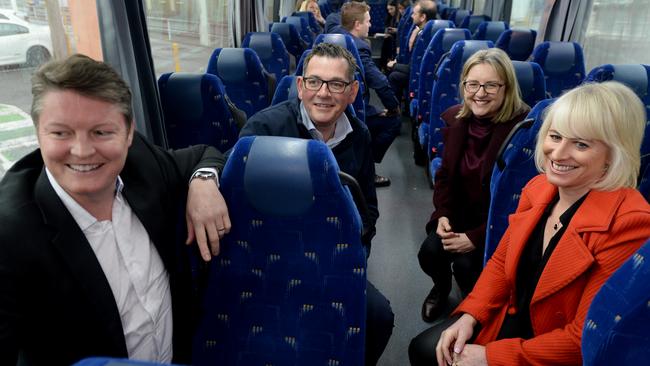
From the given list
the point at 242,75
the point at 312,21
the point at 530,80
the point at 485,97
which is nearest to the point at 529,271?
the point at 485,97

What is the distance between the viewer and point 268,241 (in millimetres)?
1243

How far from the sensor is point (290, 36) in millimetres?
5508

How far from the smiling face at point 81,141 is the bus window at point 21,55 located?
2.47 feet

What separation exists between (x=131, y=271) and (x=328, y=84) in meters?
1.00

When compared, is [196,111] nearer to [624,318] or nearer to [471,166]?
[471,166]

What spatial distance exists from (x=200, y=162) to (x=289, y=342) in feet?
1.89

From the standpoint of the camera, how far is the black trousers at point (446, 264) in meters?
2.08

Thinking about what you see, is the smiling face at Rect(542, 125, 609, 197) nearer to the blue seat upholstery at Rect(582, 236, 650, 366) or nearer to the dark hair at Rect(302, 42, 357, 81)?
the blue seat upholstery at Rect(582, 236, 650, 366)

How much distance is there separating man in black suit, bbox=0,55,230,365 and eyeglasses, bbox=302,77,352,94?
68 cm

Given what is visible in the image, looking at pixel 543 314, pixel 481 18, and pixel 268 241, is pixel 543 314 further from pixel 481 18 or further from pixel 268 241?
pixel 481 18

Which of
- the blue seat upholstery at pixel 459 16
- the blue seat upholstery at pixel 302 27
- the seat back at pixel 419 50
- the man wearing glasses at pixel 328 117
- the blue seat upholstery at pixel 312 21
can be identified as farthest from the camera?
the blue seat upholstery at pixel 312 21

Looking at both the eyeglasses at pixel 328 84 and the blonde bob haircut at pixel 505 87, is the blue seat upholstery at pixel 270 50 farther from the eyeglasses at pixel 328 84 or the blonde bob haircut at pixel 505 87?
the eyeglasses at pixel 328 84

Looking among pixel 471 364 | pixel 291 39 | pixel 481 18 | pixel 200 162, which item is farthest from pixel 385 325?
pixel 481 18

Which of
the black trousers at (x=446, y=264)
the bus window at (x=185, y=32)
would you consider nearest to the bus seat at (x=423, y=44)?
the bus window at (x=185, y=32)
